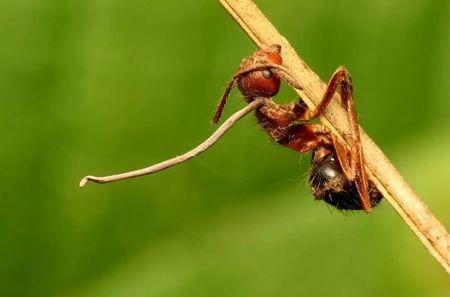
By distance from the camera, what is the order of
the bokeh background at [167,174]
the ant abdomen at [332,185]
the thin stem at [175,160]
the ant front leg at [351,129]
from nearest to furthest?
1. the thin stem at [175,160]
2. the ant front leg at [351,129]
3. the ant abdomen at [332,185]
4. the bokeh background at [167,174]

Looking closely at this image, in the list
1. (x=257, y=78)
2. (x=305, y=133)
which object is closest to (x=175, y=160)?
(x=257, y=78)

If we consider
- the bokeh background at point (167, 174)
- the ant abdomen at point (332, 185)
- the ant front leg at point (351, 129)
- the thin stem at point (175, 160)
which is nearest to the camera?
the thin stem at point (175, 160)

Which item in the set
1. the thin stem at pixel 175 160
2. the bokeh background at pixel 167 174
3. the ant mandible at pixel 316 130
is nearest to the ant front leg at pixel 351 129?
the ant mandible at pixel 316 130

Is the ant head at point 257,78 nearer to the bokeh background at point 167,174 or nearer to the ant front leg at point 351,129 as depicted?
the ant front leg at point 351,129

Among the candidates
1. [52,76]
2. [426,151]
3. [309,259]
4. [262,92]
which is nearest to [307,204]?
[309,259]

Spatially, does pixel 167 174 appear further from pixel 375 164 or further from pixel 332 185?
pixel 375 164

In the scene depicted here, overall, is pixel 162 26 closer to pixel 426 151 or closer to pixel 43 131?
pixel 43 131
